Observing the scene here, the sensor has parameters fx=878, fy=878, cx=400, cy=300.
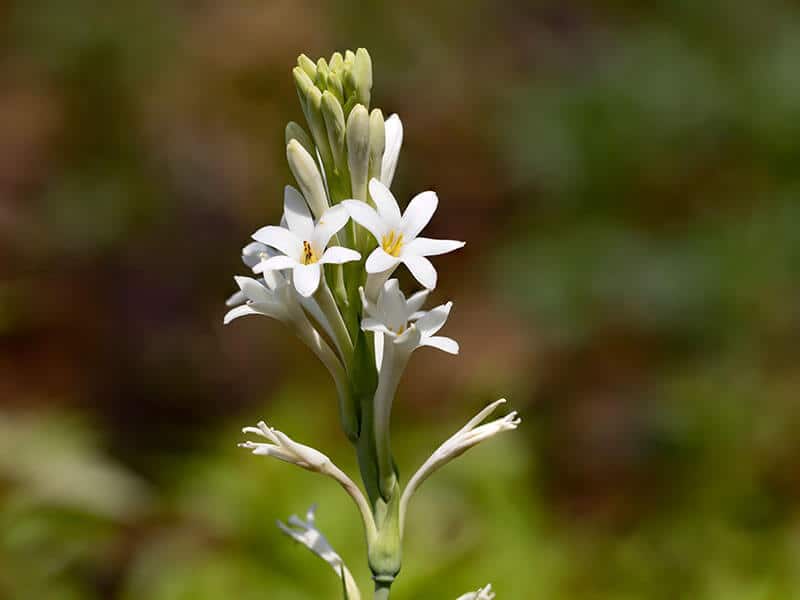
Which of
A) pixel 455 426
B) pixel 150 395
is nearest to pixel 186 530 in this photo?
pixel 455 426

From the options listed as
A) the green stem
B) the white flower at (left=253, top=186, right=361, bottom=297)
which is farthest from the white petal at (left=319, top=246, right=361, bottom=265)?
the green stem

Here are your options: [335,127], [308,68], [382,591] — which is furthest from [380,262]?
[382,591]

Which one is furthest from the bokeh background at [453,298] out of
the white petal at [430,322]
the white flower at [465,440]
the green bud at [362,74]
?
the green bud at [362,74]

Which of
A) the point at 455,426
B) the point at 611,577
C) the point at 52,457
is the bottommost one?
the point at 611,577

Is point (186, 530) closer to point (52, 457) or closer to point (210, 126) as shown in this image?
point (52, 457)

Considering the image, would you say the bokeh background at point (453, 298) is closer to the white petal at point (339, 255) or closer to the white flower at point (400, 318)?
the white flower at point (400, 318)

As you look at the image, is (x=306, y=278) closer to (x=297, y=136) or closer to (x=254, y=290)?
(x=254, y=290)
